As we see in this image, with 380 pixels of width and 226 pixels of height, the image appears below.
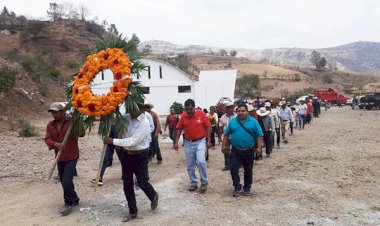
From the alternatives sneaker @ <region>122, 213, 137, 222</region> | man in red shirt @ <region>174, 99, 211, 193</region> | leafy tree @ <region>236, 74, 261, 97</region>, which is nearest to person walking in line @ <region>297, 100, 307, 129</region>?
man in red shirt @ <region>174, 99, 211, 193</region>

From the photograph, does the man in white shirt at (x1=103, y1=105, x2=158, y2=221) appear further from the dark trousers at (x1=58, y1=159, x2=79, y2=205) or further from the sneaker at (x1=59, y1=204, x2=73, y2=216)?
the sneaker at (x1=59, y1=204, x2=73, y2=216)

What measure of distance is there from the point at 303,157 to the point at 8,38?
5724 centimetres

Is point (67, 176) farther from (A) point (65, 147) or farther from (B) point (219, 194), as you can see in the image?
(B) point (219, 194)

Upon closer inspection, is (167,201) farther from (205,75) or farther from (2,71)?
(205,75)

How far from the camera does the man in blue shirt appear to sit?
7242mm

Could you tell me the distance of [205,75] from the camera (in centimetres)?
4331

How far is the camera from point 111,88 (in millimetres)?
6133

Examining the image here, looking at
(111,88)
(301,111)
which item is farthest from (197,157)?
(301,111)

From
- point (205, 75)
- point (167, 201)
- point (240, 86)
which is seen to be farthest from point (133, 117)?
point (240, 86)

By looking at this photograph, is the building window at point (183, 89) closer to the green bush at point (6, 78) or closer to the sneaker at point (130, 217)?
the green bush at point (6, 78)

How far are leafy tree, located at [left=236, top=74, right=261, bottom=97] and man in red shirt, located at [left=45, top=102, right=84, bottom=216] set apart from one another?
52.2m

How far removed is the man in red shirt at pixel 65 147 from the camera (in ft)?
20.9

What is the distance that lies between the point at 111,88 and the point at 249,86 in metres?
53.3

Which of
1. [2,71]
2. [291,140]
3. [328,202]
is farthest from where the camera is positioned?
[2,71]
